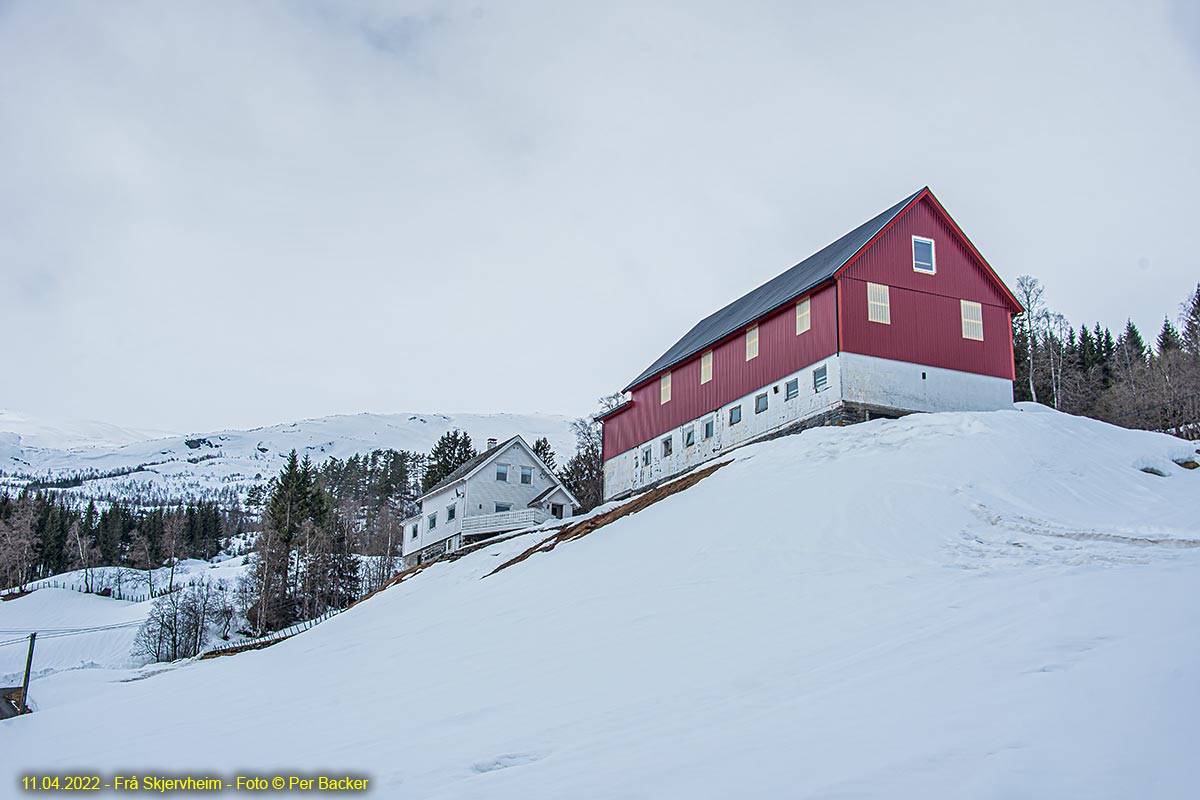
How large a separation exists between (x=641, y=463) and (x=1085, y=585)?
30.4 metres

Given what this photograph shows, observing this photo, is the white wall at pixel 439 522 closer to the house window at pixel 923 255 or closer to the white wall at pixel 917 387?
the white wall at pixel 917 387

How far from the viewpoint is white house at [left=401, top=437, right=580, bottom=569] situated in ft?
170

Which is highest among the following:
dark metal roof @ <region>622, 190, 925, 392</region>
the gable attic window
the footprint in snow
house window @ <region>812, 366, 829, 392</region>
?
dark metal roof @ <region>622, 190, 925, 392</region>

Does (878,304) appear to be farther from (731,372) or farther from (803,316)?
(731,372)

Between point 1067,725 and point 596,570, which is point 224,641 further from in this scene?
point 1067,725

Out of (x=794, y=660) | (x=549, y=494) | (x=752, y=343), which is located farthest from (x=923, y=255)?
(x=549, y=494)

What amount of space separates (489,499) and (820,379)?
88.8 ft

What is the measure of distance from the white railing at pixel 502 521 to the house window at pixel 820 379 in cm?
2025

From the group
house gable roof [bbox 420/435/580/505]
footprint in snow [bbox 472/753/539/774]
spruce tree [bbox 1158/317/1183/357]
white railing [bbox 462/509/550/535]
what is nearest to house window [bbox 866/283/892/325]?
white railing [bbox 462/509/550/535]

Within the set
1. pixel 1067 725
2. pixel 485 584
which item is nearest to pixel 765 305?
pixel 485 584

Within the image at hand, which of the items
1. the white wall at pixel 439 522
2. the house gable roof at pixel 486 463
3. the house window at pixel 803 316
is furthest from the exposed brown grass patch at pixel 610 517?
the white wall at pixel 439 522

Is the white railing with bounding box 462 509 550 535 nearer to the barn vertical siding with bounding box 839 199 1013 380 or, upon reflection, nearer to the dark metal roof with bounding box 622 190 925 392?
the dark metal roof with bounding box 622 190 925 392

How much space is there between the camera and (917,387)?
3172 centimetres

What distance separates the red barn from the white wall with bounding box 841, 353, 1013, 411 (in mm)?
39
